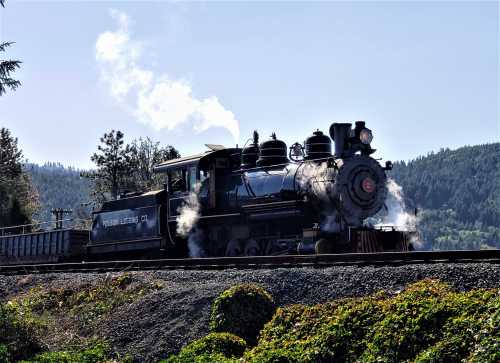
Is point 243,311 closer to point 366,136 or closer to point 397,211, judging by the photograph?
point 366,136

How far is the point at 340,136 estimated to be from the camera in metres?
21.4

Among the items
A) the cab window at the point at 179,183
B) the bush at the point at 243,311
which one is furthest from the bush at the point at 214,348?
the cab window at the point at 179,183

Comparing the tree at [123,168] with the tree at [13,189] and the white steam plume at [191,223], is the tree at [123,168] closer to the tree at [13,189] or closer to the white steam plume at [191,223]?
the tree at [13,189]

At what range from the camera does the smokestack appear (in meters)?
21.4

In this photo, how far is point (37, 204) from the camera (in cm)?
7294

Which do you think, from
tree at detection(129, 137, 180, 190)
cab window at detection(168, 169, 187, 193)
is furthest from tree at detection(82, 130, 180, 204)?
cab window at detection(168, 169, 187, 193)

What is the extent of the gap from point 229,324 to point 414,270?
3609 mm

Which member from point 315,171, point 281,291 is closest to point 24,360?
point 281,291

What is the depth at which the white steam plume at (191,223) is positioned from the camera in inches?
949

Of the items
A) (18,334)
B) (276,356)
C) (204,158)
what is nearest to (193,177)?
(204,158)

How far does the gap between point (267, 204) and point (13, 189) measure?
44977mm

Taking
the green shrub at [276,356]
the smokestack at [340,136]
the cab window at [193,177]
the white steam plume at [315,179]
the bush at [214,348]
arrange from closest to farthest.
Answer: the green shrub at [276,356], the bush at [214,348], the white steam plume at [315,179], the smokestack at [340,136], the cab window at [193,177]

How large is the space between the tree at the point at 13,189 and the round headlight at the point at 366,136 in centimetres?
3962

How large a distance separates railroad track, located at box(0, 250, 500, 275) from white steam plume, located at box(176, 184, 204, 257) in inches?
89.2
